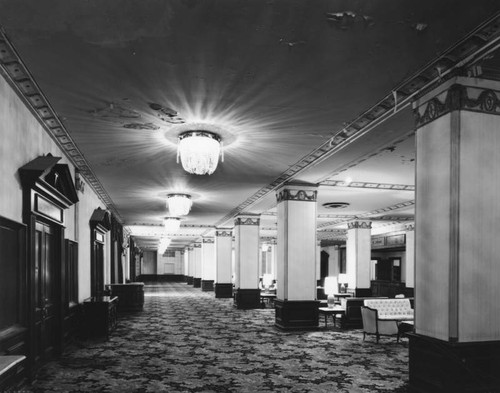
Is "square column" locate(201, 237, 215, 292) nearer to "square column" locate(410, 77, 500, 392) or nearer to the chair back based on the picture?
the chair back

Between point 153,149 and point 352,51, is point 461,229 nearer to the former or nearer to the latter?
point 352,51

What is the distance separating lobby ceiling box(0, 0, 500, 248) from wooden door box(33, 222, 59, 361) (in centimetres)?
143

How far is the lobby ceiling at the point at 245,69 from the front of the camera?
3139 mm

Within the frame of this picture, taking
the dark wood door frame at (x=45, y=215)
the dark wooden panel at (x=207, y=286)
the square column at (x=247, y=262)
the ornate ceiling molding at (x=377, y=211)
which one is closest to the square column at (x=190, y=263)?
the dark wooden panel at (x=207, y=286)

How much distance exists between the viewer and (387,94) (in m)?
4.62

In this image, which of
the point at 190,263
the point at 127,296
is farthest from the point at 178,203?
the point at 190,263

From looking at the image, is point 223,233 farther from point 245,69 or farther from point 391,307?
point 245,69

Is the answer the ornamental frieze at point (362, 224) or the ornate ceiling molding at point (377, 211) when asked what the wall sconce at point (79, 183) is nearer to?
the ornate ceiling molding at point (377, 211)

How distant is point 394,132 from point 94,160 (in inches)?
188

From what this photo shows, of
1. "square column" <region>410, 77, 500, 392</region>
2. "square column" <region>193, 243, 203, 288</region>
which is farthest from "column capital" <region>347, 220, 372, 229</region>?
"square column" <region>193, 243, 203, 288</region>

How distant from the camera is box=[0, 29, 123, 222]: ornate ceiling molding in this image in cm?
382

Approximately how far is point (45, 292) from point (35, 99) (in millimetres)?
2754

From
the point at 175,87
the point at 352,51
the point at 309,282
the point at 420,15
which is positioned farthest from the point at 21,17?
the point at 309,282

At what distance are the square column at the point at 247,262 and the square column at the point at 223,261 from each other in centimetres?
443
